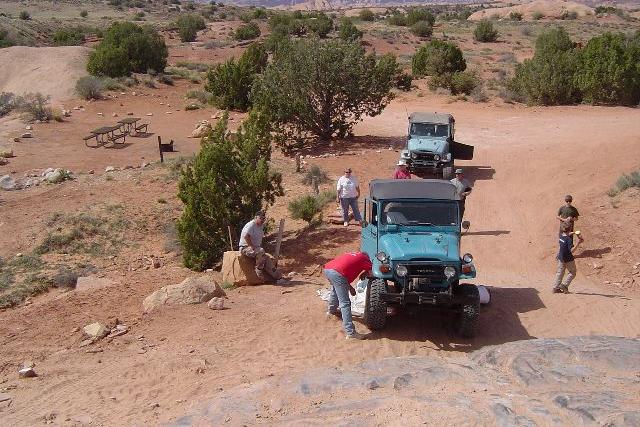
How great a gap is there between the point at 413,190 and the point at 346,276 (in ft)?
6.14

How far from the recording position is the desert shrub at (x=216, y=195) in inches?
567

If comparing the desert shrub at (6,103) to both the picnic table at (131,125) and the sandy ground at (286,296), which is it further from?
the sandy ground at (286,296)

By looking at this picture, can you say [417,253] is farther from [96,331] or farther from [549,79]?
[549,79]

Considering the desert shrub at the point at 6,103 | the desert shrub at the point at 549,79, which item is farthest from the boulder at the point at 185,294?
the desert shrub at the point at 6,103

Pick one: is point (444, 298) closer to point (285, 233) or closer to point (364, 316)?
point (364, 316)

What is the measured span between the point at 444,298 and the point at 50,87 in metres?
36.8

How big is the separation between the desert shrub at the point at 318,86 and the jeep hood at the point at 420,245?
15131mm

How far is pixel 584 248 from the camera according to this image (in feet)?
47.1

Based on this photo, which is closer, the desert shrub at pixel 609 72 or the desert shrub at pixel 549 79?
the desert shrub at pixel 609 72

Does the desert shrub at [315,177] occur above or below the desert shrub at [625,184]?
below

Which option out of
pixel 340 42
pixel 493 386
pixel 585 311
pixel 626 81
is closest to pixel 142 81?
pixel 340 42

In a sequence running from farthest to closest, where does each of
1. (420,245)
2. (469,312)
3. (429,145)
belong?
(429,145) → (420,245) → (469,312)

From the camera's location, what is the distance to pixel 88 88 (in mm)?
37688

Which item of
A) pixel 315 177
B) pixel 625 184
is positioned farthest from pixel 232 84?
pixel 625 184
